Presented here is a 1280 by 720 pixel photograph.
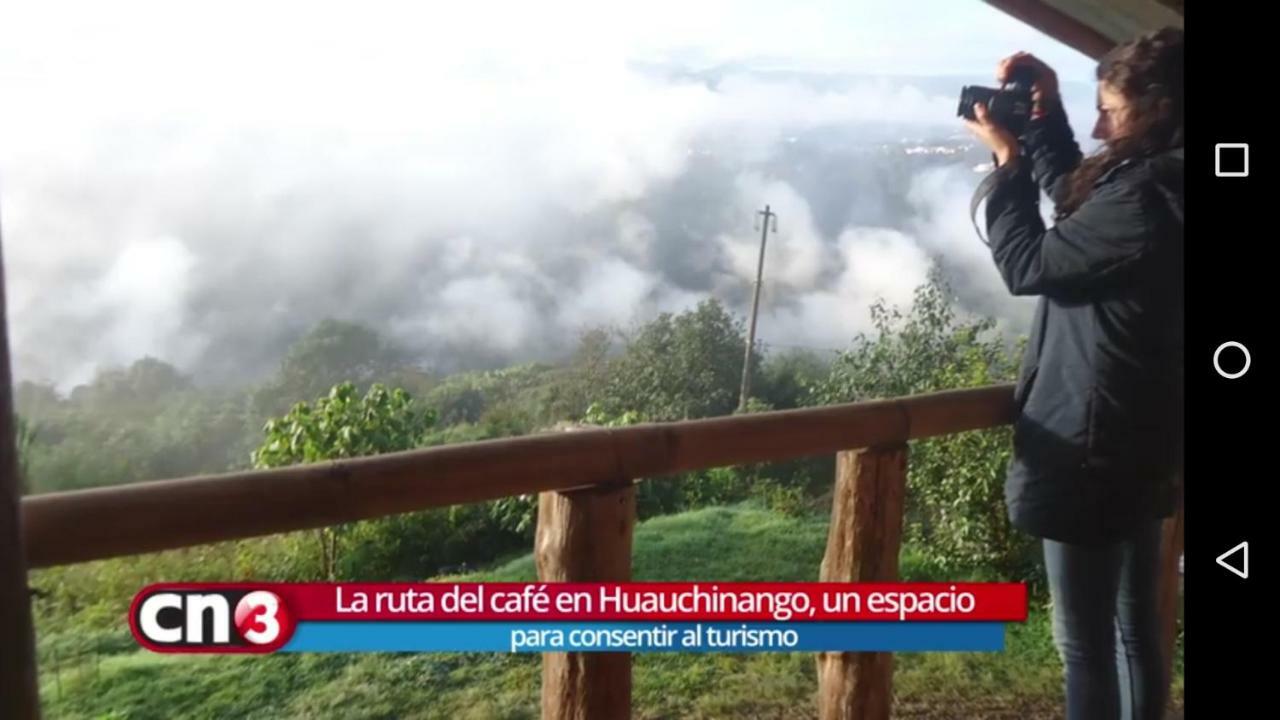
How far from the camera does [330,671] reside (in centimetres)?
111

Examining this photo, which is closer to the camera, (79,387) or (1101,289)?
(79,387)

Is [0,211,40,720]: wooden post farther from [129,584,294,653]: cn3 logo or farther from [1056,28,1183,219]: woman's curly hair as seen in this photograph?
[1056,28,1183,219]: woman's curly hair

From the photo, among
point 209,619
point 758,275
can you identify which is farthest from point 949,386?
point 209,619

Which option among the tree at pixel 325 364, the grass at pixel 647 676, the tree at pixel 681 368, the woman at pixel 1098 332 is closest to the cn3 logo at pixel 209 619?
the grass at pixel 647 676

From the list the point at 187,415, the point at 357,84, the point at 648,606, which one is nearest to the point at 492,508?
the point at 648,606

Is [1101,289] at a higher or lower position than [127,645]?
higher

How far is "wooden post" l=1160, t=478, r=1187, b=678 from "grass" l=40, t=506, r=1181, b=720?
0.18 feet

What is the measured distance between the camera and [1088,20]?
1291 mm

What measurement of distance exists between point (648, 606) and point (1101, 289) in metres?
0.65

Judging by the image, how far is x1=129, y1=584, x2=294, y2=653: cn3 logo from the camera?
1040 mm

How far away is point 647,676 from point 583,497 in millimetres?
241
